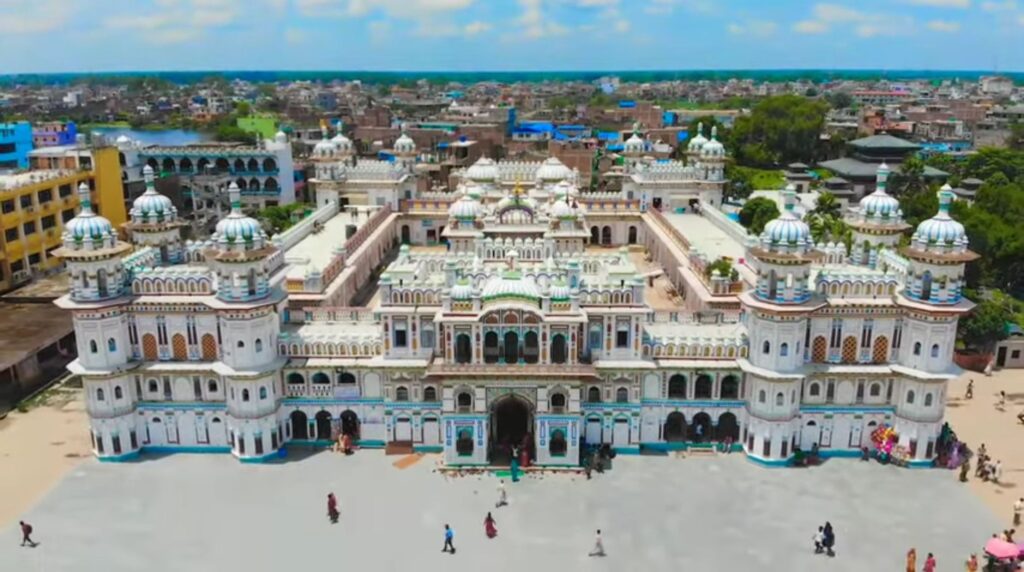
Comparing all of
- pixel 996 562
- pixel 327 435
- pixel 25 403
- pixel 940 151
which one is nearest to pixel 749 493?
pixel 996 562

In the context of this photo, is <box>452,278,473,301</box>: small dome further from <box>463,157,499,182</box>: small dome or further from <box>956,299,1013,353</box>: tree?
<box>463,157,499,182</box>: small dome

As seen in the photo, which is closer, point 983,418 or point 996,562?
point 996,562

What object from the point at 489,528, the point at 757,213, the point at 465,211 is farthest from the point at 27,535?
the point at 757,213

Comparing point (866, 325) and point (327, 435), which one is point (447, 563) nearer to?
point (327, 435)

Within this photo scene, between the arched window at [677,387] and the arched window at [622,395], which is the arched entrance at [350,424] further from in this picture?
the arched window at [677,387]

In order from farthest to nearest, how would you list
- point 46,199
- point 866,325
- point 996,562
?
1. point 46,199
2. point 866,325
3. point 996,562

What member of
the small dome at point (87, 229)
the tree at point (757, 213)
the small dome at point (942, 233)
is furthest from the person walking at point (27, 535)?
the tree at point (757, 213)
